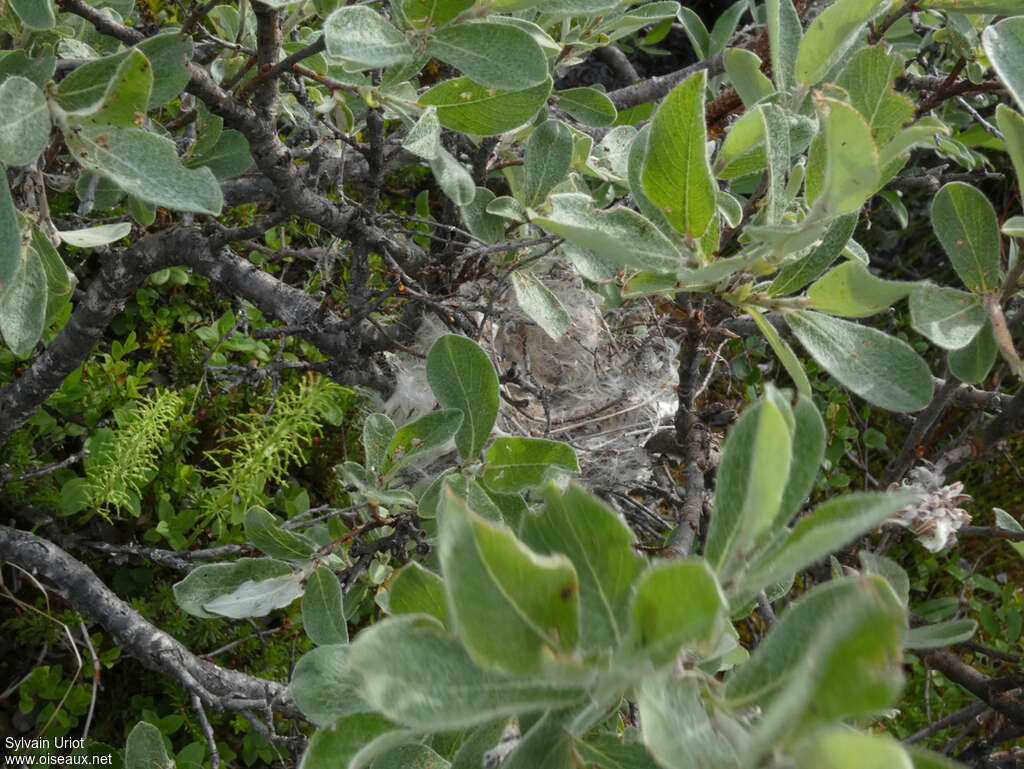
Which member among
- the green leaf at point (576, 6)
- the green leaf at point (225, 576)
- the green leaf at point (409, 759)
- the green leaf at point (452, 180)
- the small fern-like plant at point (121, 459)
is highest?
the green leaf at point (576, 6)

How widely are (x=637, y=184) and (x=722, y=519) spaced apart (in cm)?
31

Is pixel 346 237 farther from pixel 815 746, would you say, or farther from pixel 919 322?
pixel 815 746

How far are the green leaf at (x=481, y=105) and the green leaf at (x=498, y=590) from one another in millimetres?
538

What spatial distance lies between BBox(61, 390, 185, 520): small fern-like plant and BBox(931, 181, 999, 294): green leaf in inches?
55.0

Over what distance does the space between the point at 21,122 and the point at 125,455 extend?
113cm

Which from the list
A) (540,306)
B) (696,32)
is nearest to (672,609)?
(540,306)

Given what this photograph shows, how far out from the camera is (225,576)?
3.00ft

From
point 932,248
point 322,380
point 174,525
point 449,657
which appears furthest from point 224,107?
point 932,248

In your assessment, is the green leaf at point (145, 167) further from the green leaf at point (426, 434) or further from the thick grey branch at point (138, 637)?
the thick grey branch at point (138, 637)

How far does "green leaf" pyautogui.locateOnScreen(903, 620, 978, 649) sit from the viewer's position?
723 mm

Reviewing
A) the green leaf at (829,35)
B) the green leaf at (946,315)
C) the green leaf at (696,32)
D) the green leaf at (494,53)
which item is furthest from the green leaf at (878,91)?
the green leaf at (696,32)

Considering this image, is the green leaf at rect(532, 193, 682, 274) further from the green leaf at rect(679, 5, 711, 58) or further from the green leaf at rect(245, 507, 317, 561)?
the green leaf at rect(679, 5, 711, 58)

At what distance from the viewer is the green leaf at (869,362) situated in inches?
24.4

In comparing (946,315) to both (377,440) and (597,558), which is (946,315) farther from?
(377,440)
